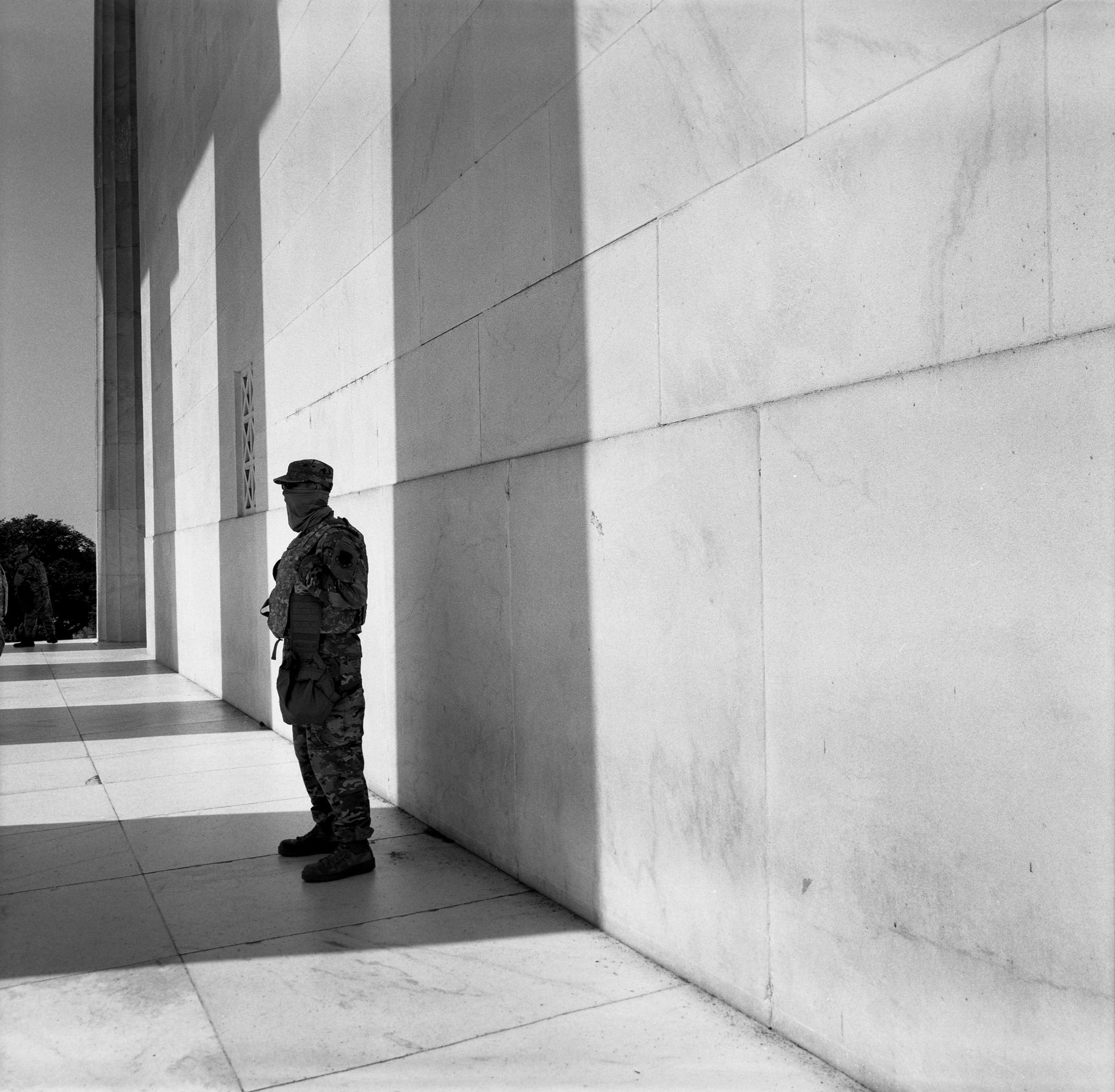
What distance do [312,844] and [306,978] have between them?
5.45 feet

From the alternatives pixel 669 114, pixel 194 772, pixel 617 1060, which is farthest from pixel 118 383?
pixel 617 1060

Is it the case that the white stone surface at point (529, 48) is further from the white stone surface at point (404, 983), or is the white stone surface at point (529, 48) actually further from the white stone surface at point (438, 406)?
the white stone surface at point (404, 983)

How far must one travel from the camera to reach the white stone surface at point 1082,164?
7.77ft

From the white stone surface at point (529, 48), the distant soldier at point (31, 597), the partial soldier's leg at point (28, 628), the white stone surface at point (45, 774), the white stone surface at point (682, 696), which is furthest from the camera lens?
the partial soldier's leg at point (28, 628)

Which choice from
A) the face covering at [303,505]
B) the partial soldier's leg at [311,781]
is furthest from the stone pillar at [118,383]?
the face covering at [303,505]

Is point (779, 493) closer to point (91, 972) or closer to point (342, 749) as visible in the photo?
point (342, 749)

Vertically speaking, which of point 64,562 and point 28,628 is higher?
point 64,562

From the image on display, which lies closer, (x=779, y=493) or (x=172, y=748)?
(x=779, y=493)

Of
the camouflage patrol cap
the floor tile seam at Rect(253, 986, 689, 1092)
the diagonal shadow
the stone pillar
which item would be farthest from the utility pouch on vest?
the stone pillar

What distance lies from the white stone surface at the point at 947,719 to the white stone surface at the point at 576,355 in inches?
34.7

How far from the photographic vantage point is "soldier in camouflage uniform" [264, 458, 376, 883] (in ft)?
17.0

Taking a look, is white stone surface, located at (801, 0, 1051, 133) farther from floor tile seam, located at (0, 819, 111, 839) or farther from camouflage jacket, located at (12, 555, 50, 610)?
camouflage jacket, located at (12, 555, 50, 610)

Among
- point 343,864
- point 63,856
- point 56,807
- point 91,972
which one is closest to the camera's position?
point 91,972

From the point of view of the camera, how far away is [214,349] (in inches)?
466
